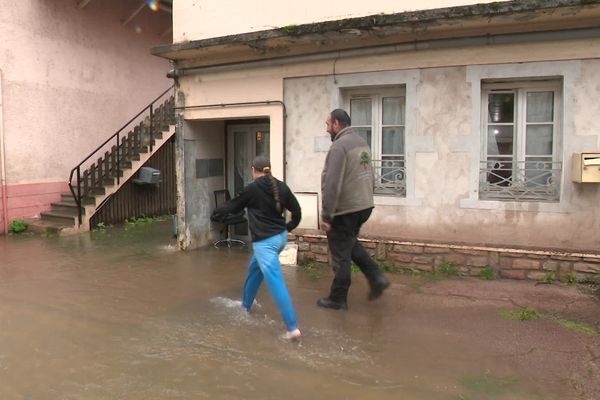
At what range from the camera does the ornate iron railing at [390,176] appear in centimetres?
686

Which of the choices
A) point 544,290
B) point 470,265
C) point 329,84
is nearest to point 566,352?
point 544,290

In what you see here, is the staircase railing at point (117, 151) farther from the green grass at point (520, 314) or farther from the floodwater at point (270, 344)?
the green grass at point (520, 314)

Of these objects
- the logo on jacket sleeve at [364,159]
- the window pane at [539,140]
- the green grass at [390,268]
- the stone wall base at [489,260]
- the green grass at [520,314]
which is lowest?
the green grass at [520,314]

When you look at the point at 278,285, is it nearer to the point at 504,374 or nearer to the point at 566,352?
the point at 504,374

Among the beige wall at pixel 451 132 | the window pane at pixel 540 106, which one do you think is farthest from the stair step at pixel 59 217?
the window pane at pixel 540 106

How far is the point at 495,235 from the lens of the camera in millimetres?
6273

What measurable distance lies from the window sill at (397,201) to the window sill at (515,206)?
555mm

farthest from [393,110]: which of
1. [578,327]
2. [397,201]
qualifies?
[578,327]

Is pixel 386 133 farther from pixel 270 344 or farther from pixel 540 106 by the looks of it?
pixel 270 344

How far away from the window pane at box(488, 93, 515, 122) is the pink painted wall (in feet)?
30.0

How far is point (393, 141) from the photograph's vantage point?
697 cm

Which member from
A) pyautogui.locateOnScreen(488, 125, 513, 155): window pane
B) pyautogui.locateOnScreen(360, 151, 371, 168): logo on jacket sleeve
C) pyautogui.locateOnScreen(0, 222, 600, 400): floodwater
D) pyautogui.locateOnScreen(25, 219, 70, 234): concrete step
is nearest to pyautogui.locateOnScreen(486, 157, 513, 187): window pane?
pyautogui.locateOnScreen(488, 125, 513, 155): window pane

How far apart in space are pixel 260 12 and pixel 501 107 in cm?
356

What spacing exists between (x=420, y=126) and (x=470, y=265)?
1.87 metres
